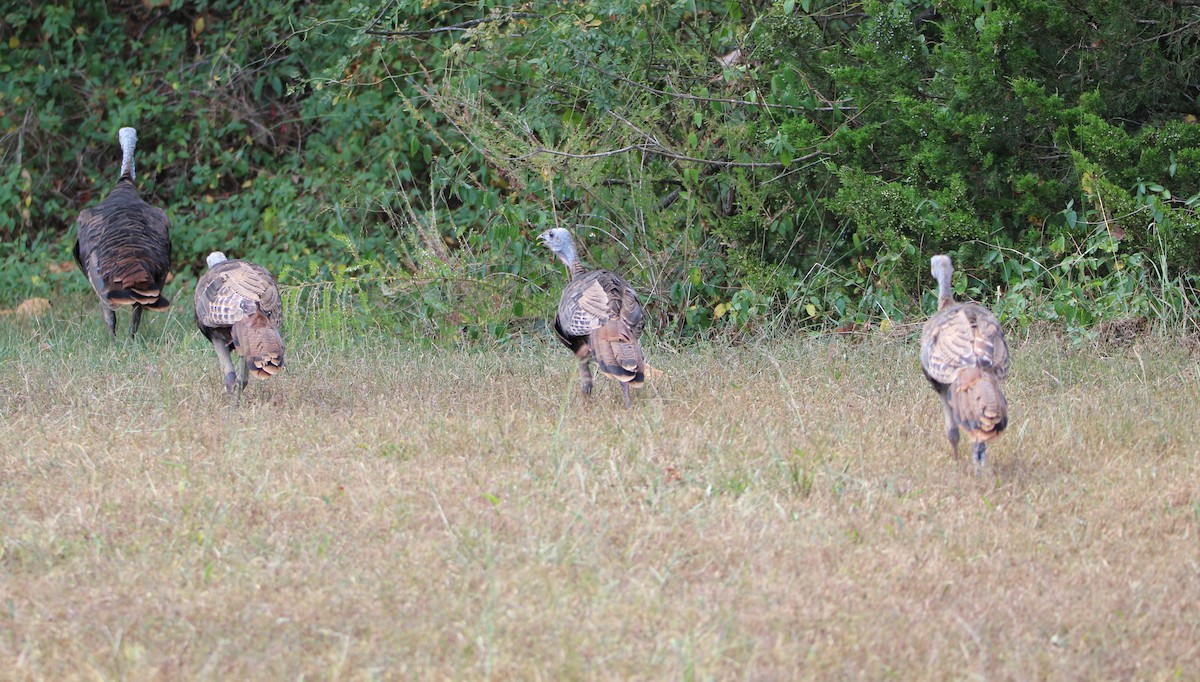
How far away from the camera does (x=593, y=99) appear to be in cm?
1013

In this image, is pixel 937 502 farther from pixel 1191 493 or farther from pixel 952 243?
pixel 952 243

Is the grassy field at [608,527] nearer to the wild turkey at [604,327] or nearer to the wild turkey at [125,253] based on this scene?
the wild turkey at [604,327]

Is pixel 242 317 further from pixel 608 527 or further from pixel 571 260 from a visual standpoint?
pixel 608 527

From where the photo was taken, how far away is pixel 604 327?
736 centimetres

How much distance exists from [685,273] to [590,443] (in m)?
3.68

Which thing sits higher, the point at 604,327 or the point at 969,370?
the point at 969,370

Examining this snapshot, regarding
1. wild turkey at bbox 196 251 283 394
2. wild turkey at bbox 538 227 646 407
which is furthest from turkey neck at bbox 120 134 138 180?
wild turkey at bbox 538 227 646 407

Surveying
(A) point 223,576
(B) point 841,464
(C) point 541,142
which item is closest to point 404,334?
(C) point 541,142

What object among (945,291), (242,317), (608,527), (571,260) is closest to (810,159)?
(571,260)

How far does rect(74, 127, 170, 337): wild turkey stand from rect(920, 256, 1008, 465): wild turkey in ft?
19.1

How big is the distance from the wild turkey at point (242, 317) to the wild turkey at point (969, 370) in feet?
A: 11.0

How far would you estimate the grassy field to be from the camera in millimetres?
4324

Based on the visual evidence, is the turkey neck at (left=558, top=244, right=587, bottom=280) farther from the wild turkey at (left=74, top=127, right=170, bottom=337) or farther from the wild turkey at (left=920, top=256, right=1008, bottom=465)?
the wild turkey at (left=74, top=127, right=170, bottom=337)

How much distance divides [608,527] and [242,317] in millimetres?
3002
